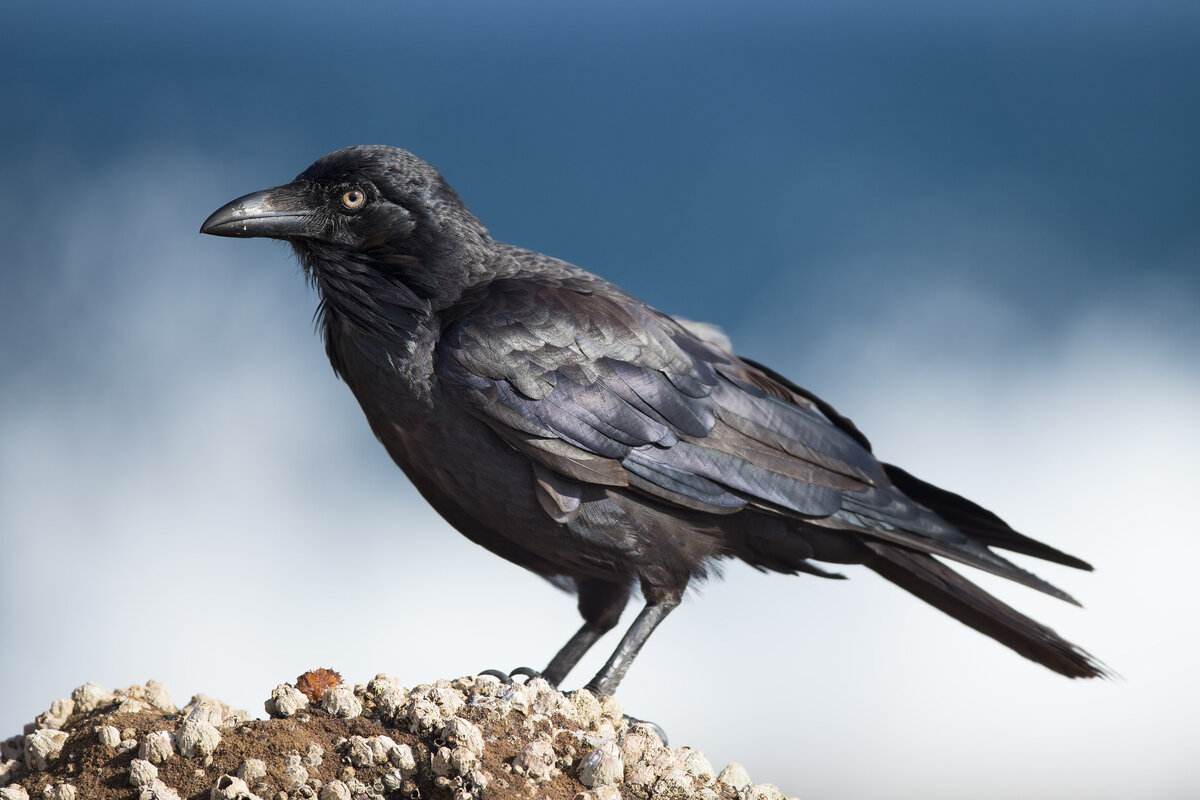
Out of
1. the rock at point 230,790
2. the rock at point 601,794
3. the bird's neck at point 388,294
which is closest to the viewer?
the rock at point 230,790

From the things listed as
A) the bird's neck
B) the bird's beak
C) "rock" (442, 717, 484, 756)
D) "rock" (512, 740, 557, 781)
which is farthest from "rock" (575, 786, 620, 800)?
the bird's beak

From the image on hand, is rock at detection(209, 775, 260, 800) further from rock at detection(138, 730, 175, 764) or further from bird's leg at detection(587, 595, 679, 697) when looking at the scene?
bird's leg at detection(587, 595, 679, 697)

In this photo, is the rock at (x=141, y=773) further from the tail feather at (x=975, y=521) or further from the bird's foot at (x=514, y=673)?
the tail feather at (x=975, y=521)

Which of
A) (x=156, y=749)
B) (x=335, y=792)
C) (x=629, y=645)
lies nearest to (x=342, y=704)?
(x=335, y=792)

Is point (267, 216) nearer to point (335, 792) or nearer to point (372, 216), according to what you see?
point (372, 216)

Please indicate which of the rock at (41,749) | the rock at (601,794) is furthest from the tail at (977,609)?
the rock at (41,749)

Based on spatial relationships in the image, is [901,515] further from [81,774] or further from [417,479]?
[81,774]
